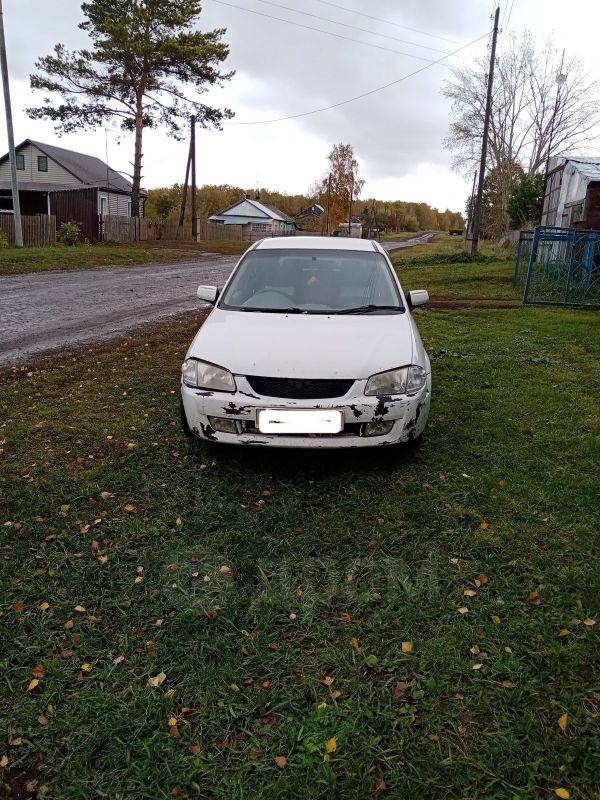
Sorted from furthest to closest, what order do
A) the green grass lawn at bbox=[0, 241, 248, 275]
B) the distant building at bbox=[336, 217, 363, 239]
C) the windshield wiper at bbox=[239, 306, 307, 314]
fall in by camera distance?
the distant building at bbox=[336, 217, 363, 239] < the green grass lawn at bbox=[0, 241, 248, 275] < the windshield wiper at bbox=[239, 306, 307, 314]

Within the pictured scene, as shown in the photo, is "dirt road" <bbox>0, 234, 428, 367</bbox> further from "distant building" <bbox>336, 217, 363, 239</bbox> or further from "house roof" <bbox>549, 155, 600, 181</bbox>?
"distant building" <bbox>336, 217, 363, 239</bbox>

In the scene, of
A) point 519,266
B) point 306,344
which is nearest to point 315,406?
point 306,344

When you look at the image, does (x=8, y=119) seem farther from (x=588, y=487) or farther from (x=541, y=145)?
(x=541, y=145)

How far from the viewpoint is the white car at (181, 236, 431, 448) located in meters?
3.55

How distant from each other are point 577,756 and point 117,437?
3.70 meters

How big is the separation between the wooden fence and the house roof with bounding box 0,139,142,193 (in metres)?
14.0

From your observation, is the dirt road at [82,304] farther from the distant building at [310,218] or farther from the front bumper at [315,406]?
the distant building at [310,218]

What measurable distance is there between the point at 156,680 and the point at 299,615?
689mm

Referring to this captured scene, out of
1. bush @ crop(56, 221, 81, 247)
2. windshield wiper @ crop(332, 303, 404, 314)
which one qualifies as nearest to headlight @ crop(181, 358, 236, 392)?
windshield wiper @ crop(332, 303, 404, 314)

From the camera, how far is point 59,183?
40.9 meters

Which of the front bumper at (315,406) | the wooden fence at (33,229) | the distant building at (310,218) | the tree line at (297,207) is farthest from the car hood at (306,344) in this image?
the distant building at (310,218)

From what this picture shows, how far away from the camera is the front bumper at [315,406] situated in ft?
11.6

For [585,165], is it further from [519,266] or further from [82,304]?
[82,304]

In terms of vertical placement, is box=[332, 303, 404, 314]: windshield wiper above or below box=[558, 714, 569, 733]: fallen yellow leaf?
above
